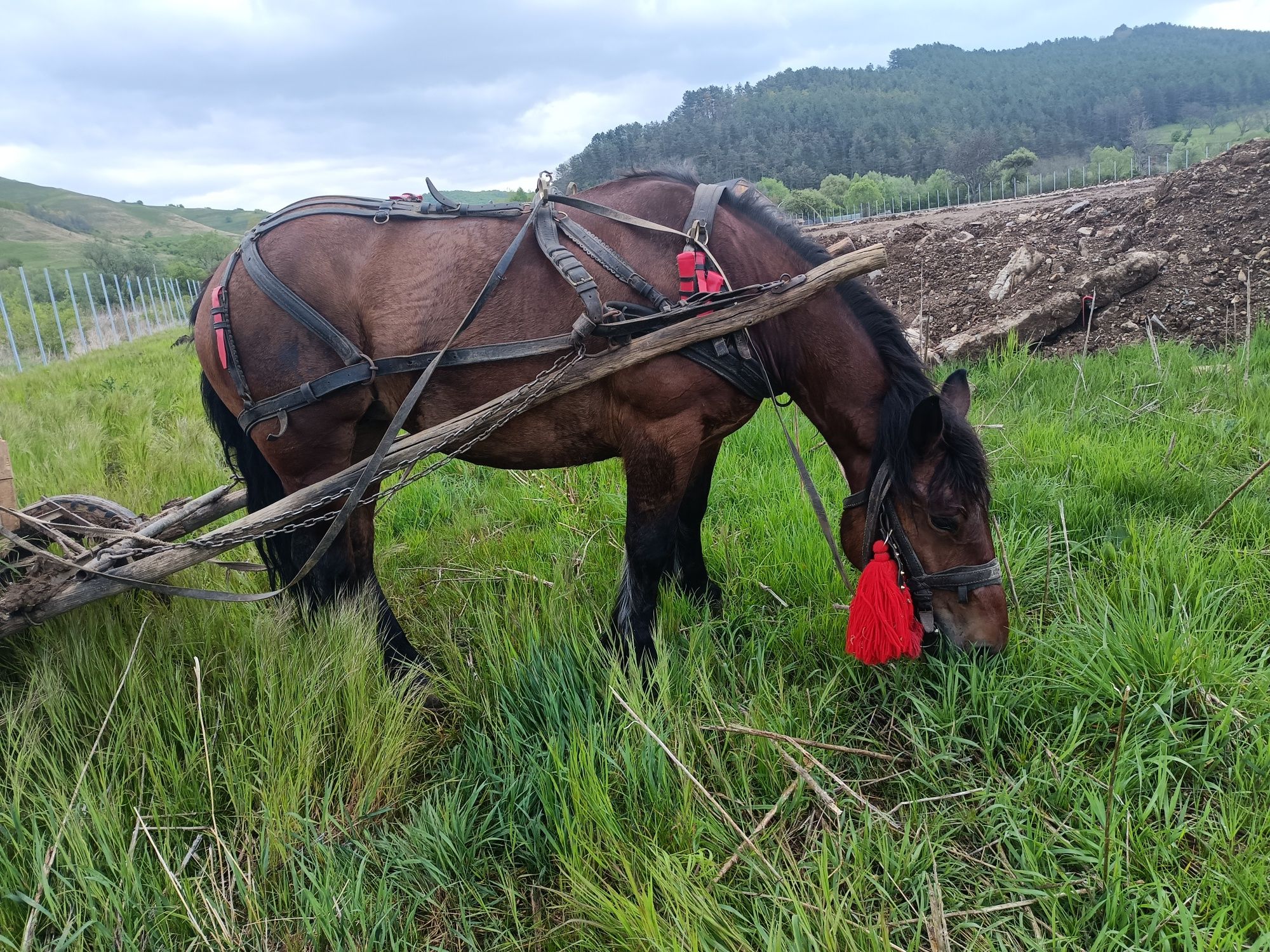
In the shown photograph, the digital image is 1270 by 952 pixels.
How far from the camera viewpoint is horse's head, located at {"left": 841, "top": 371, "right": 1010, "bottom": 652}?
227 centimetres

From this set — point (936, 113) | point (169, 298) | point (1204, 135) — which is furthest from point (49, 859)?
point (936, 113)

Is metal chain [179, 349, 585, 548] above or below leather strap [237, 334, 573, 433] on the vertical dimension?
below

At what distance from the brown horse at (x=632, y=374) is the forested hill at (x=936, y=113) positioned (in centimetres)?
4079

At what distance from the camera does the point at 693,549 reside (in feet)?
10.4

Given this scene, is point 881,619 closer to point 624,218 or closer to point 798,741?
point 798,741

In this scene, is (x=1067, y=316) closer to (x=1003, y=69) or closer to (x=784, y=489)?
(x=784, y=489)

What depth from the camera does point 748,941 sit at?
1609 mm

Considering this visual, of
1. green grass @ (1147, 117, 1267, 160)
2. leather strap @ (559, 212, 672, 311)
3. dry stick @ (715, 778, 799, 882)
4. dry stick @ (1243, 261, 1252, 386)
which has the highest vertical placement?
green grass @ (1147, 117, 1267, 160)

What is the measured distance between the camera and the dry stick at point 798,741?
6.34 ft

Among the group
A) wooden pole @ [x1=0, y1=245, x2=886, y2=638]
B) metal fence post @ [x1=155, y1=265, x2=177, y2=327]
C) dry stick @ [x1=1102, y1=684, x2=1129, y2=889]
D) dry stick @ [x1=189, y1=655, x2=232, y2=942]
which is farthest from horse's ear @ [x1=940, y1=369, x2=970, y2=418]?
metal fence post @ [x1=155, y1=265, x2=177, y2=327]

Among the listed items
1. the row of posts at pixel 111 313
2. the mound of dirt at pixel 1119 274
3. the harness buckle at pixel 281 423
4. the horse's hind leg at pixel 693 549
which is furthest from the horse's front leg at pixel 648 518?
the row of posts at pixel 111 313

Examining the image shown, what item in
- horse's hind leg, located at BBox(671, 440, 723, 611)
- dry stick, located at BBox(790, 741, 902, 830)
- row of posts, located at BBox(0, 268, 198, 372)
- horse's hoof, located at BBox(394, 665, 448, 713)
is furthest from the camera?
row of posts, located at BBox(0, 268, 198, 372)

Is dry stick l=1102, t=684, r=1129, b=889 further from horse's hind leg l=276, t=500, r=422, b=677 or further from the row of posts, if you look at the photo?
the row of posts

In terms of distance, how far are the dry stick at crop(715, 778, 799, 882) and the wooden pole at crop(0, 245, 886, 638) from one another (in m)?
1.40
